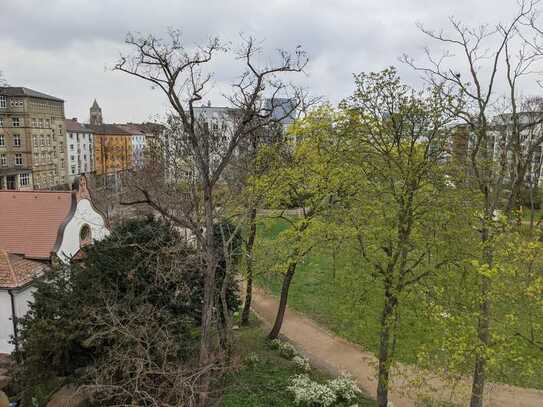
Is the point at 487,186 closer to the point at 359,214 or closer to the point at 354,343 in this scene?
the point at 359,214

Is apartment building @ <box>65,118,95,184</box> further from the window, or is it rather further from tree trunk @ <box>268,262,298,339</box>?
tree trunk @ <box>268,262,298,339</box>

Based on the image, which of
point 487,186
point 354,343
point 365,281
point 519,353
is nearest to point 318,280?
point 354,343

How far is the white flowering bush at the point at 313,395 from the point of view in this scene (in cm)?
1366

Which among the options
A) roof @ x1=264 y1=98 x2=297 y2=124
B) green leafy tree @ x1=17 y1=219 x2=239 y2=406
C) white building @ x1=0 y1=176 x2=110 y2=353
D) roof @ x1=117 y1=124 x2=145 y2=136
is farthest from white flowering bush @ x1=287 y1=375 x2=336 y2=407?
roof @ x1=117 y1=124 x2=145 y2=136

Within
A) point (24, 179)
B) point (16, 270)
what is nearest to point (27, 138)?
point (24, 179)

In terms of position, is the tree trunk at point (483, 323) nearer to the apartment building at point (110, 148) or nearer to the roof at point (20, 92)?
the roof at point (20, 92)

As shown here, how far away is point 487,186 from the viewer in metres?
12.1

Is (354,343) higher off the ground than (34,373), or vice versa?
(34,373)

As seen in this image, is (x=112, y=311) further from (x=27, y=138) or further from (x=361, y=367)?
(x=27, y=138)

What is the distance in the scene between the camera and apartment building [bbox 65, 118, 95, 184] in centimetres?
6751

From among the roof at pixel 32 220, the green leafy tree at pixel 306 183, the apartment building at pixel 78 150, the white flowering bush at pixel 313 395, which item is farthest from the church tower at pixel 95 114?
the white flowering bush at pixel 313 395

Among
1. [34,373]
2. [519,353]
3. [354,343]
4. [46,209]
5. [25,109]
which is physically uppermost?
[25,109]

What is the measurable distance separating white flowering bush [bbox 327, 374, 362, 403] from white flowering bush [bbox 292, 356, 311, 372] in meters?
1.48

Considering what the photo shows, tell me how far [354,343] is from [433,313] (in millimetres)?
9295
